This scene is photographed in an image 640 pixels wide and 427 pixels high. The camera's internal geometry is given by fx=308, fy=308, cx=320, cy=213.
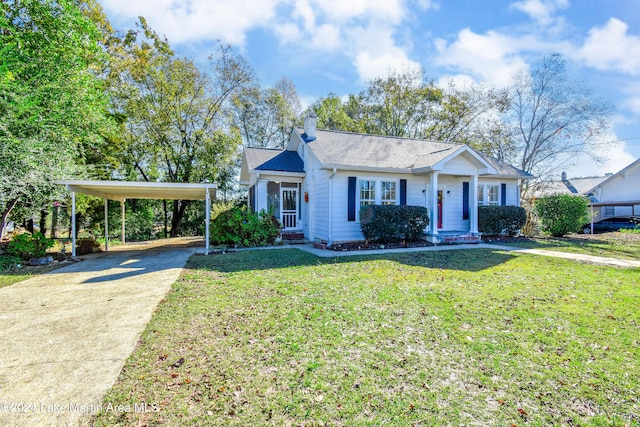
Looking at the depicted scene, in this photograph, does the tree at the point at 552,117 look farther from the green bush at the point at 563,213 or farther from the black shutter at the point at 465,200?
the black shutter at the point at 465,200

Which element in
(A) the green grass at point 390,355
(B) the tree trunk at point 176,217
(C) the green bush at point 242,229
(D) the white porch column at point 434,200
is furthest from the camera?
(B) the tree trunk at point 176,217

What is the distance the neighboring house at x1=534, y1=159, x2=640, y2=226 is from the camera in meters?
21.9

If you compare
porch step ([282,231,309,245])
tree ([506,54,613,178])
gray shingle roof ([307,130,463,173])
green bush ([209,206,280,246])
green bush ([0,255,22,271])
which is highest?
tree ([506,54,613,178])

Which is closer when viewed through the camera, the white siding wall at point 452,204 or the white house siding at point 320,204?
the white house siding at point 320,204

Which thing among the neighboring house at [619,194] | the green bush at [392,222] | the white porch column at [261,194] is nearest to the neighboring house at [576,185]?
the neighboring house at [619,194]

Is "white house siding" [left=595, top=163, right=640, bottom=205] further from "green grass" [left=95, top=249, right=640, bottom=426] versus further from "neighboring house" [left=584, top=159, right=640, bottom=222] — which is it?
"green grass" [left=95, top=249, right=640, bottom=426]

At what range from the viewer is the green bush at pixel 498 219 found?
12.6 metres

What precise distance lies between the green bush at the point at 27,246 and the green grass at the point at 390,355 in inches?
255

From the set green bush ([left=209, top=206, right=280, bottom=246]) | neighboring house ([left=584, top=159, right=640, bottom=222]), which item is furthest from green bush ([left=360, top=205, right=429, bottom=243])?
neighboring house ([left=584, top=159, right=640, bottom=222])

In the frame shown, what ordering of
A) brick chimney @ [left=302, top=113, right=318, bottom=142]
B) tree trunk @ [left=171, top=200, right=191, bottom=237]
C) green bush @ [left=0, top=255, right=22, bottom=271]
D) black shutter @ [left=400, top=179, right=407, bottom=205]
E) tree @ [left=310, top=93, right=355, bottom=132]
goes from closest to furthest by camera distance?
1. green bush @ [left=0, top=255, right=22, bottom=271]
2. black shutter @ [left=400, top=179, right=407, bottom=205]
3. brick chimney @ [left=302, top=113, right=318, bottom=142]
4. tree trunk @ [left=171, top=200, right=191, bottom=237]
5. tree @ [left=310, top=93, right=355, bottom=132]

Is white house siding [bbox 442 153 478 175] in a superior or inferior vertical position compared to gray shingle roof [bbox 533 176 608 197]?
inferior

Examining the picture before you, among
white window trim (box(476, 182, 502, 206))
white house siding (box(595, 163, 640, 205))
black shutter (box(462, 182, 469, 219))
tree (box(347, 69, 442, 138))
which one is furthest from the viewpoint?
tree (box(347, 69, 442, 138))

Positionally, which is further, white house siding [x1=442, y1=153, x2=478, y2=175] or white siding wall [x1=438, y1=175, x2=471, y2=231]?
white siding wall [x1=438, y1=175, x2=471, y2=231]

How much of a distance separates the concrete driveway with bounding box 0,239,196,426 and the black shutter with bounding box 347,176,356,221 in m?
6.25
